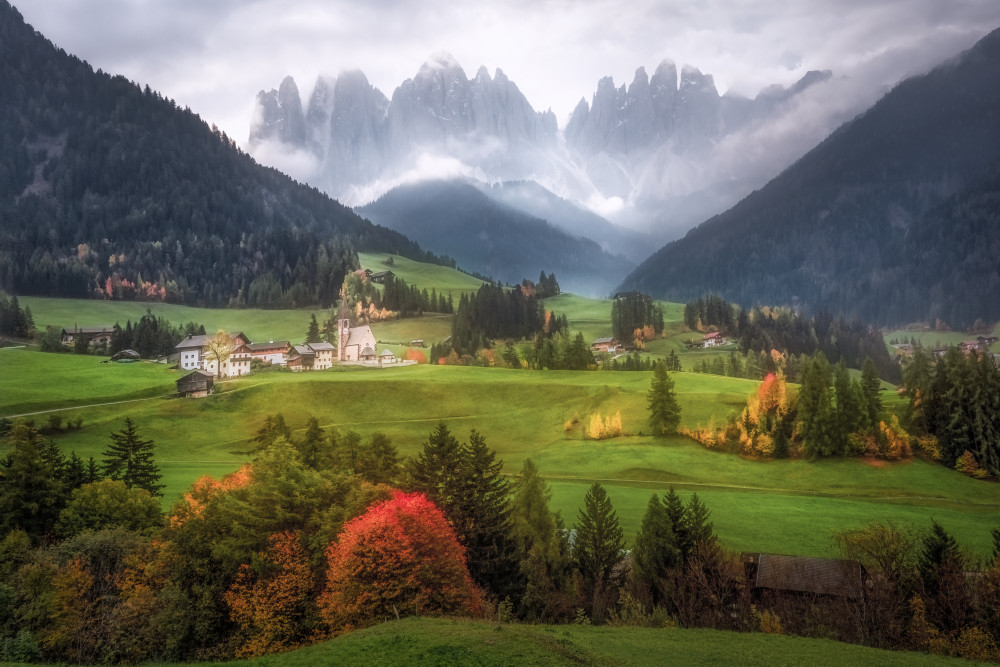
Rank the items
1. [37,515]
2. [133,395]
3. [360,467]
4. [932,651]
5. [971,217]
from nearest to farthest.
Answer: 1. [932,651]
2. [37,515]
3. [360,467]
4. [133,395]
5. [971,217]

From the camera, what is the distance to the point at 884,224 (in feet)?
313

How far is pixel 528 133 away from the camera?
5221 inches

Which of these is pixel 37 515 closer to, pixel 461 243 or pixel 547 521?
pixel 547 521

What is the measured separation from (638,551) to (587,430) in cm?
1232

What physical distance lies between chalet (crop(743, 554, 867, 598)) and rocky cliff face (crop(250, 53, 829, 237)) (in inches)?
1967

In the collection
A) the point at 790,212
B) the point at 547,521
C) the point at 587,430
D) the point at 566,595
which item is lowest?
the point at 566,595

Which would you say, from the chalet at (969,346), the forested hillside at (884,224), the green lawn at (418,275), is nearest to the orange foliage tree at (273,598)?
the green lawn at (418,275)

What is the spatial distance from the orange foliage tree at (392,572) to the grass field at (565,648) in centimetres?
309

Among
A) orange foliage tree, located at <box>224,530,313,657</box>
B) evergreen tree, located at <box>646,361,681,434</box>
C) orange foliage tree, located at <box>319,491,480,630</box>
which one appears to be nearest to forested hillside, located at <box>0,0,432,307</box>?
evergreen tree, located at <box>646,361,681,434</box>

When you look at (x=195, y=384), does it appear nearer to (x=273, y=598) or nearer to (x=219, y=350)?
(x=219, y=350)

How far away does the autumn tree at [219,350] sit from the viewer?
125ft

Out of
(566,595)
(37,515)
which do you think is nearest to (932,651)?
(566,595)

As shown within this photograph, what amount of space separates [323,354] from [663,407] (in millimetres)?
21822

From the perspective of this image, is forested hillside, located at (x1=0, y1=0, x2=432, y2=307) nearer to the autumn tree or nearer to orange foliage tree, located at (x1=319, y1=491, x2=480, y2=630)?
the autumn tree
